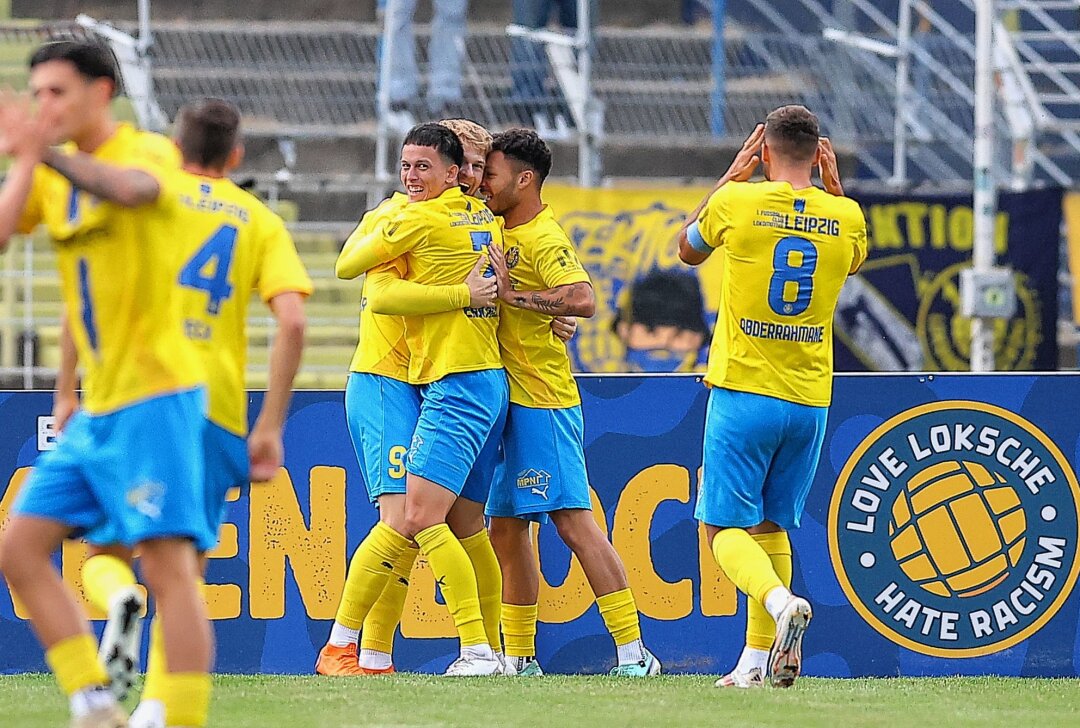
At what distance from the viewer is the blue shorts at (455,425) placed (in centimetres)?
672

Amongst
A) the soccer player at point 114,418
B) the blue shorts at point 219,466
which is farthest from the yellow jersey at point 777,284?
the soccer player at point 114,418

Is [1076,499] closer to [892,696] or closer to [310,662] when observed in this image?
[892,696]

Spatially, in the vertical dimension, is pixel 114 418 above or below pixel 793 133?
below

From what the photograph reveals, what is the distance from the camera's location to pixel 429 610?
7387 millimetres

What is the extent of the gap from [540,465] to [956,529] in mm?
1750

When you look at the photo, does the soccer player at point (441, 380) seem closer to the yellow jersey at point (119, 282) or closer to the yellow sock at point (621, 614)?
the yellow sock at point (621, 614)

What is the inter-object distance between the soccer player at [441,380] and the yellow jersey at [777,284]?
0.89 metres

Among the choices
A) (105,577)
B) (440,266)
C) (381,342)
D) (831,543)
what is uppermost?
(440,266)

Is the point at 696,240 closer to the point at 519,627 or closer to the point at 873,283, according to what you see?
the point at 519,627

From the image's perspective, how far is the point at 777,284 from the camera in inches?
258

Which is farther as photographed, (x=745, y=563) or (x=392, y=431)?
(x=392, y=431)

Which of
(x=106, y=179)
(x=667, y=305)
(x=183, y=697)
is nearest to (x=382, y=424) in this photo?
(x=183, y=697)

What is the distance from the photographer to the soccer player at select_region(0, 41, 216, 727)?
4402 millimetres

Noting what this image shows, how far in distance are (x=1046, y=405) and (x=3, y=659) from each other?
14.0 ft
